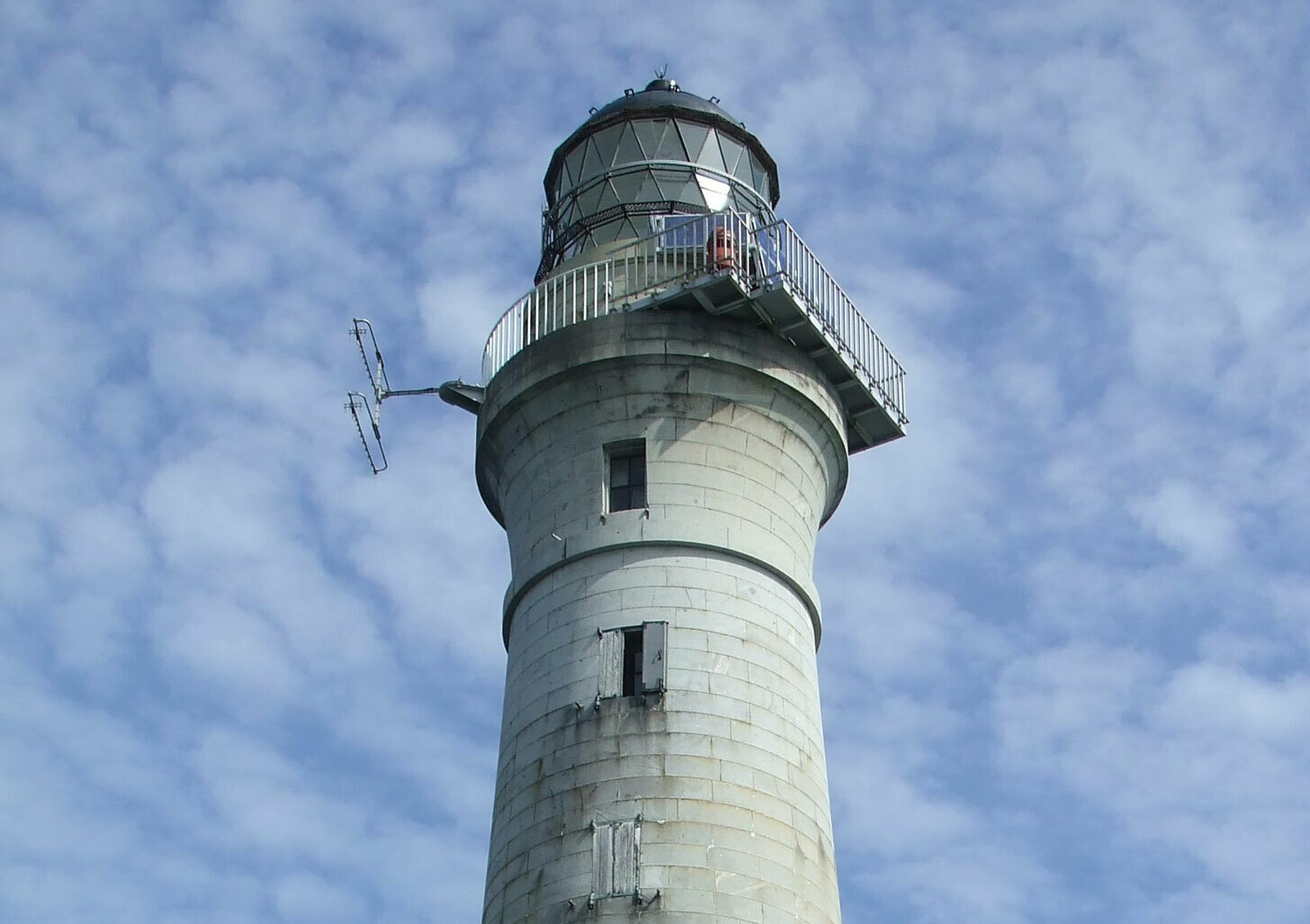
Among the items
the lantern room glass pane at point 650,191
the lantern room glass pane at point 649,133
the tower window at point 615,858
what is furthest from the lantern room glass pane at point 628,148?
the tower window at point 615,858

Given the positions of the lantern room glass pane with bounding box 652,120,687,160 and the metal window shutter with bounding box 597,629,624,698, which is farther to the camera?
the lantern room glass pane with bounding box 652,120,687,160

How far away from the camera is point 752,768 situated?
25578mm

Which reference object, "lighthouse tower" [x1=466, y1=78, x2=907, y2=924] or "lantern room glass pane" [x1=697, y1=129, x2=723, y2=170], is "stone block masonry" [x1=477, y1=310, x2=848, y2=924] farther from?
"lantern room glass pane" [x1=697, y1=129, x2=723, y2=170]

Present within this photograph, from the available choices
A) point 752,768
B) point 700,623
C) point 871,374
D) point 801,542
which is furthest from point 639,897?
point 871,374

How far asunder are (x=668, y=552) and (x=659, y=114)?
9.73 metres

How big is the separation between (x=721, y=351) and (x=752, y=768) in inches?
262

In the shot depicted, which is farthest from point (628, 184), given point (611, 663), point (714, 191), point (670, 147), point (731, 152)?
point (611, 663)

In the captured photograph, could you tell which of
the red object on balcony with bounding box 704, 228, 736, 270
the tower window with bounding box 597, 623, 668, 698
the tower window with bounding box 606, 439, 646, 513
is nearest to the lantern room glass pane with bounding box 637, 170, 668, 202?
the red object on balcony with bounding box 704, 228, 736, 270

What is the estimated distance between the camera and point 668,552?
27094mm

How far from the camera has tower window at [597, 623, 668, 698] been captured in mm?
26000

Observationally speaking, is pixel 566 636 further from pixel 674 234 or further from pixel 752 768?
pixel 674 234

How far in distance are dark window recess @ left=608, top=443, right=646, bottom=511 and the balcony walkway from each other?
2293 millimetres

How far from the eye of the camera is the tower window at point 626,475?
27.9 metres

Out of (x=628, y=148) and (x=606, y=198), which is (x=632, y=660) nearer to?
(x=606, y=198)
